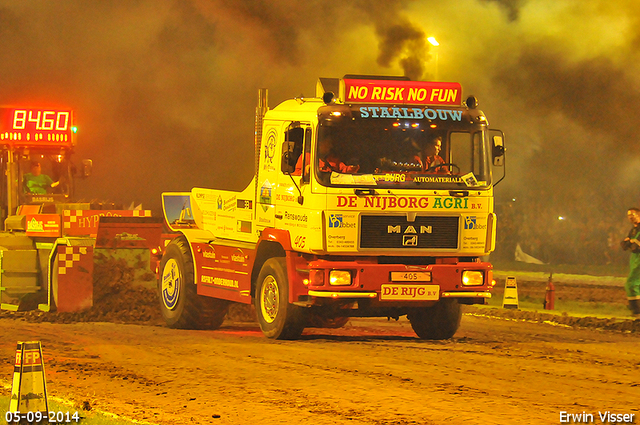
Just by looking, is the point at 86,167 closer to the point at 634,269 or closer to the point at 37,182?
the point at 37,182

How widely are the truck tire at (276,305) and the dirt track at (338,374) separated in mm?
250

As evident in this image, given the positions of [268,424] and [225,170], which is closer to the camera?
[268,424]

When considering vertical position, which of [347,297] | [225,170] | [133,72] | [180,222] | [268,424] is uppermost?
[133,72]

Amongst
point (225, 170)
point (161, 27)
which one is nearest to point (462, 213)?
point (225, 170)

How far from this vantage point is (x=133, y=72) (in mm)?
43125

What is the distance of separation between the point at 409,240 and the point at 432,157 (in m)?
1.21

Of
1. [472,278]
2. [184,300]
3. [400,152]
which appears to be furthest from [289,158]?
[184,300]

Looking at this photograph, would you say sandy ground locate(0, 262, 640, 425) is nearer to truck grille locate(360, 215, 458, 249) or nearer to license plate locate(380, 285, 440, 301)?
license plate locate(380, 285, 440, 301)

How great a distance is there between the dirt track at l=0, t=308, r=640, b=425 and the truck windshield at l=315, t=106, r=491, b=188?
84.3 inches

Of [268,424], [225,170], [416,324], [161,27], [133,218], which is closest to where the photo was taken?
[268,424]

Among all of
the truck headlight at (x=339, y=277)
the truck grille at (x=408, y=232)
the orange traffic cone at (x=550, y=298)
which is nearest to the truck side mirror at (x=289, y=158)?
the truck grille at (x=408, y=232)

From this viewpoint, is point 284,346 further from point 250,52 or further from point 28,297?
point 250,52

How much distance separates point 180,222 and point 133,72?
28.2 m

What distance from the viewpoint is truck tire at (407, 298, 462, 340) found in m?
14.2
